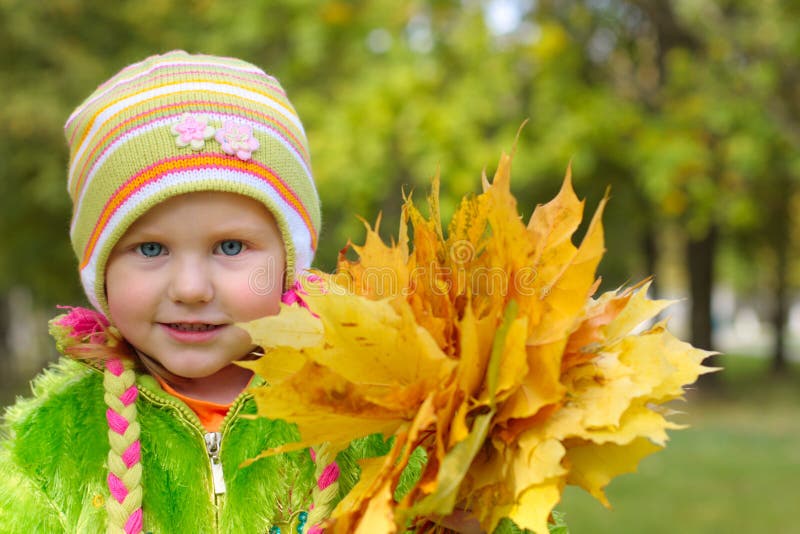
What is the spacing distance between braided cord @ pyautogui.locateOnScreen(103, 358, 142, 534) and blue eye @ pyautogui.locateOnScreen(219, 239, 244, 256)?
343 mm

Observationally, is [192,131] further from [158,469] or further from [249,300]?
[158,469]

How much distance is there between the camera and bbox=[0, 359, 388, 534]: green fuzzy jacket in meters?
1.77

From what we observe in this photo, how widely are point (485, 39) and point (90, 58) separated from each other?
20.8 feet

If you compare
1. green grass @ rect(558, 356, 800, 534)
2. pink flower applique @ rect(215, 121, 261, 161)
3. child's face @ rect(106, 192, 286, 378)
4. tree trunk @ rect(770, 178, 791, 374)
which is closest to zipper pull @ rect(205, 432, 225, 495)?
child's face @ rect(106, 192, 286, 378)

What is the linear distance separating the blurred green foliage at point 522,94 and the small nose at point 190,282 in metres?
4.77

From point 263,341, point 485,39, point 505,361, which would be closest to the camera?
point 505,361

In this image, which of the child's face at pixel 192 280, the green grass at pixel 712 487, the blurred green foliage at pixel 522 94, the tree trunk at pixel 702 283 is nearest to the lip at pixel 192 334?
the child's face at pixel 192 280

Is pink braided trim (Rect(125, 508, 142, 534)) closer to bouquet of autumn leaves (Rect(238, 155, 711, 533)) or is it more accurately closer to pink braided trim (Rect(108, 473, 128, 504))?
pink braided trim (Rect(108, 473, 128, 504))

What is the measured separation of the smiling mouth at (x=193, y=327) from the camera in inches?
→ 72.8

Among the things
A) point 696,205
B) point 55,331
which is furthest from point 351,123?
point 55,331

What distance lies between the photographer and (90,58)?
38.7 ft

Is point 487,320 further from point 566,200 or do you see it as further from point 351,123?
point 351,123

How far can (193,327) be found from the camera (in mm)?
1856

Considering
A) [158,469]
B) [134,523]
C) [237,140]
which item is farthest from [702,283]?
[134,523]
